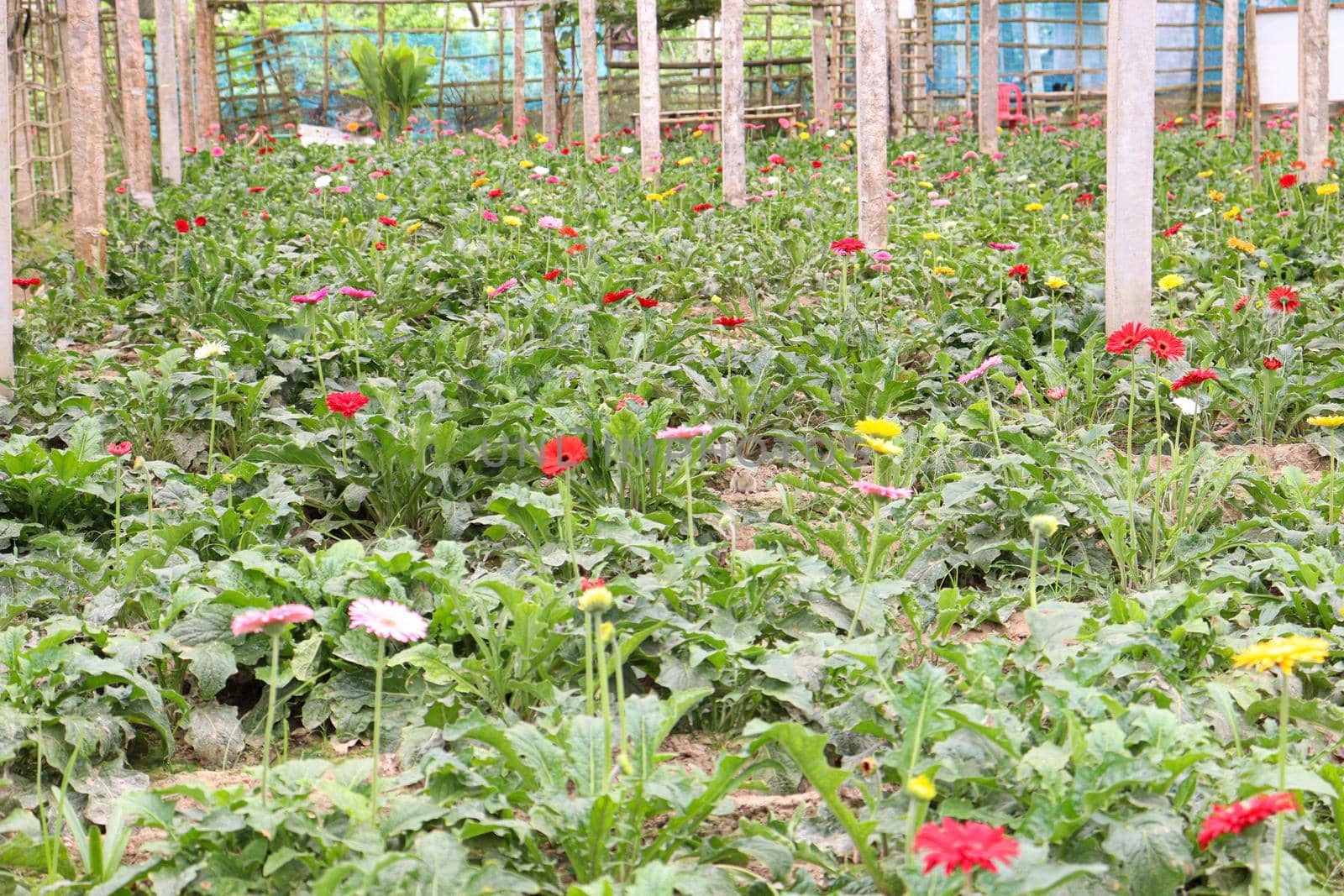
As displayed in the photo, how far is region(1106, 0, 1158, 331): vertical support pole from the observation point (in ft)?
19.1

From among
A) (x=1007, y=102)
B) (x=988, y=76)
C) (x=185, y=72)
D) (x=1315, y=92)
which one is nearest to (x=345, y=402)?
(x=1315, y=92)

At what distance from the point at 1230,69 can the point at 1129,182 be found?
1018cm

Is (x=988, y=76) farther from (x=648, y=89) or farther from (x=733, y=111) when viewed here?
(x=733, y=111)

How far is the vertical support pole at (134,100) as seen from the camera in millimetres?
10719

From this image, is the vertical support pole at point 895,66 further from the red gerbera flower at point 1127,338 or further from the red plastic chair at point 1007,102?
the red gerbera flower at point 1127,338

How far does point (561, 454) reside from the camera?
114 inches

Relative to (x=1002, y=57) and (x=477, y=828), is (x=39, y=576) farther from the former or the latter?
(x=1002, y=57)

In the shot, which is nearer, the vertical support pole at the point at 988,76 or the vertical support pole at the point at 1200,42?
the vertical support pole at the point at 988,76

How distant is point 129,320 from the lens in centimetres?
702

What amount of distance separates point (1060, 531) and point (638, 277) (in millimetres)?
3667

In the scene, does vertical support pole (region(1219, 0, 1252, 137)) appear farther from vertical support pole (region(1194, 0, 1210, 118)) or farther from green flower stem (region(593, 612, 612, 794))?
green flower stem (region(593, 612, 612, 794))

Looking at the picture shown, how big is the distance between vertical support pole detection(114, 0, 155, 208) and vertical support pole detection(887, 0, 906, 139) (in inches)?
323

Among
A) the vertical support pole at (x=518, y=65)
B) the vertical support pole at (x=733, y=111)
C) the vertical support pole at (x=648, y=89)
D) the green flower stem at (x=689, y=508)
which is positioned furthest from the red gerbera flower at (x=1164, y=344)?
the vertical support pole at (x=518, y=65)

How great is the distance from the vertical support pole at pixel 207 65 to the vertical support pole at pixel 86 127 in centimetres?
1080
